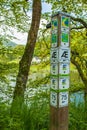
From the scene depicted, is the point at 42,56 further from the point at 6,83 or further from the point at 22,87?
the point at 22,87

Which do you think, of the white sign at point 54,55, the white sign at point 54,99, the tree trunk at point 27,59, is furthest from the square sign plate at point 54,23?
the tree trunk at point 27,59

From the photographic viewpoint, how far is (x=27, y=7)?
10.1 metres

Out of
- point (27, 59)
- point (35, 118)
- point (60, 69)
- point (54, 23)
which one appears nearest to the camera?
point (60, 69)

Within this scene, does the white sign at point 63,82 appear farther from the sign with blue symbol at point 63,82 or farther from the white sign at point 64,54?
the white sign at point 64,54

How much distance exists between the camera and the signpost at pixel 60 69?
3.06 m

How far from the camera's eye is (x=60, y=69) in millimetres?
3055

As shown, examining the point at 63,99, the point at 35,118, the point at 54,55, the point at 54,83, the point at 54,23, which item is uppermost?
the point at 54,23

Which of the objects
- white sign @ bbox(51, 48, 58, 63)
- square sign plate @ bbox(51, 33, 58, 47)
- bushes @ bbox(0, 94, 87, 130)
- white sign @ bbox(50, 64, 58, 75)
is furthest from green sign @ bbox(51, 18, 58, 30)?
bushes @ bbox(0, 94, 87, 130)

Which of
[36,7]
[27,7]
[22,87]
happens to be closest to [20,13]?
[27,7]

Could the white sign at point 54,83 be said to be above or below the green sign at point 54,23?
below

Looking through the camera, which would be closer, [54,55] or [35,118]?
[54,55]

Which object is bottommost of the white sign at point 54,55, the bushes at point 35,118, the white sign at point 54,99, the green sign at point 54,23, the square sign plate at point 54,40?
the bushes at point 35,118

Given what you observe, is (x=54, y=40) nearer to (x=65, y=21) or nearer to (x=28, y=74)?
(x=65, y=21)

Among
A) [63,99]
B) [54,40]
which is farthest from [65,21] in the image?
[63,99]
